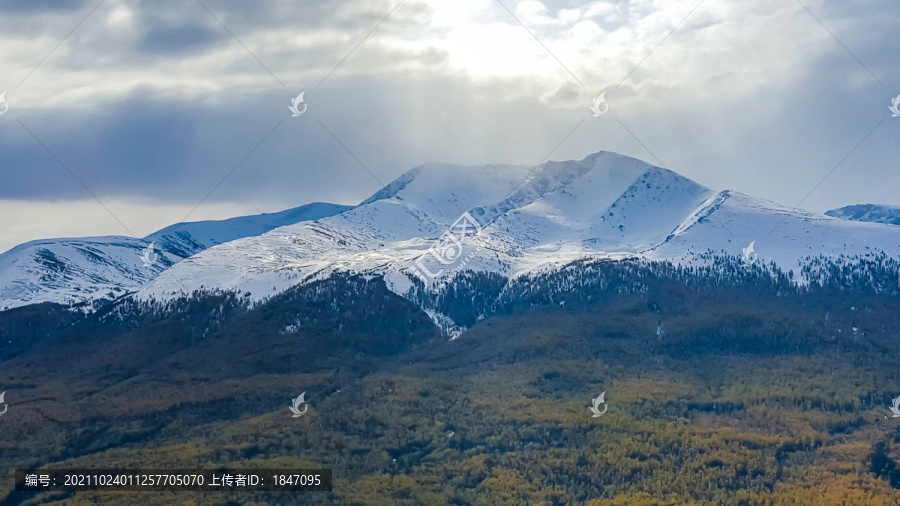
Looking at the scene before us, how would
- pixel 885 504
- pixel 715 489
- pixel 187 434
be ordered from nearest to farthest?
pixel 885 504
pixel 715 489
pixel 187 434

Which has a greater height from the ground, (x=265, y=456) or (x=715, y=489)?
(x=265, y=456)

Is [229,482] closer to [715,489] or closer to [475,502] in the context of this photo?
[475,502]

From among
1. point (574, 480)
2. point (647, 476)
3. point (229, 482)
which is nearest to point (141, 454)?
point (229, 482)

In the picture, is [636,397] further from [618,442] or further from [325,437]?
[325,437]

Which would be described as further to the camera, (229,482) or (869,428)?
(869,428)

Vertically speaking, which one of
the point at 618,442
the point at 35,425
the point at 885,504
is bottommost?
the point at 885,504

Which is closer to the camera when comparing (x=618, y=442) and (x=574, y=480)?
(x=574, y=480)

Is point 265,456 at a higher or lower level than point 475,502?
higher

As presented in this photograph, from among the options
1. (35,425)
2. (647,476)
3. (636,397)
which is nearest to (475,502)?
(647,476)

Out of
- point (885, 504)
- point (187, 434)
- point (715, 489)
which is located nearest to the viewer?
point (885, 504)
